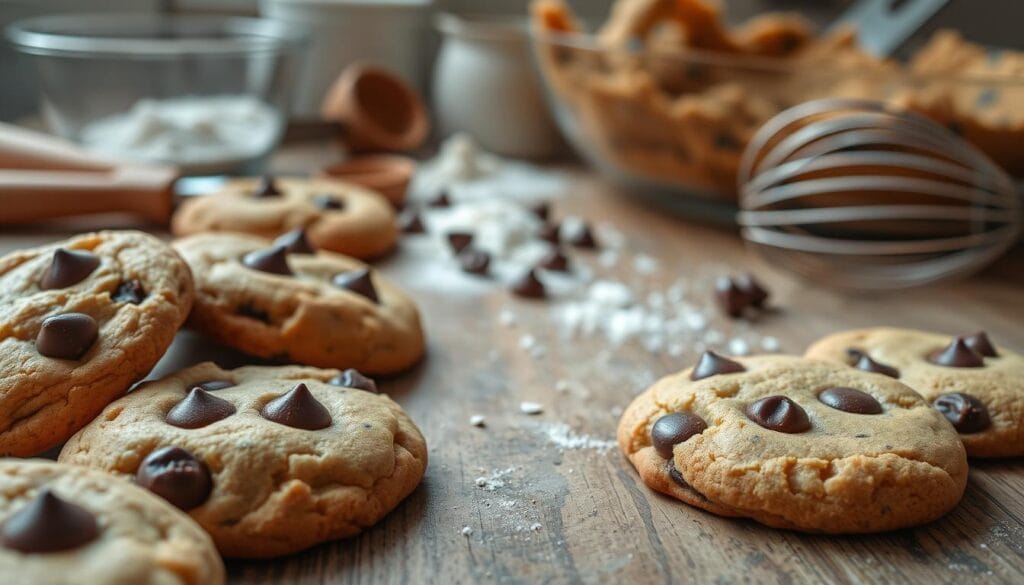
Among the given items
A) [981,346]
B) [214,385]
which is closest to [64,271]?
[214,385]

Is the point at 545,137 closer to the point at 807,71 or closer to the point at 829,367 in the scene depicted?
the point at 807,71

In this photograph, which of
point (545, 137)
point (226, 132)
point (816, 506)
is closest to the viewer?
point (816, 506)

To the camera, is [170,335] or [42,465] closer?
[42,465]

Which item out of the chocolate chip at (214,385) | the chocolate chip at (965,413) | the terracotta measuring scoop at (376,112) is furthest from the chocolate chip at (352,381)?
the terracotta measuring scoop at (376,112)

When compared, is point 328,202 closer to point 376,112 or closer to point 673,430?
point 376,112

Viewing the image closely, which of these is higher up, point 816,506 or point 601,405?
point 816,506

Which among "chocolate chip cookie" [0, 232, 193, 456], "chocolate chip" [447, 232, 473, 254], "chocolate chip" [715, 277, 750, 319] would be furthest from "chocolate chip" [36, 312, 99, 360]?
"chocolate chip" [715, 277, 750, 319]

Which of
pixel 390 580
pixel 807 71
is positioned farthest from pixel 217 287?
pixel 807 71

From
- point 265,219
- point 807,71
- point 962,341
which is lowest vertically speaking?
point 265,219
